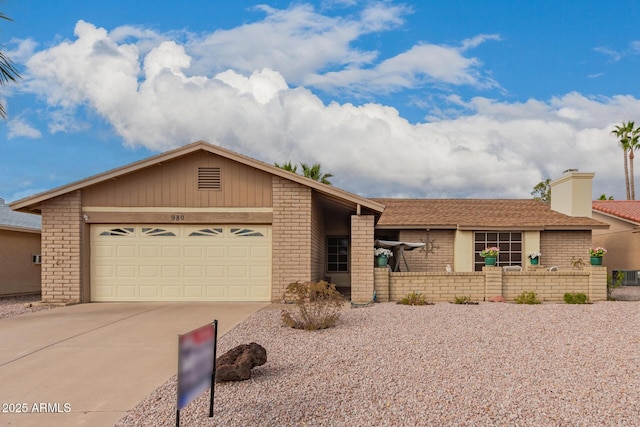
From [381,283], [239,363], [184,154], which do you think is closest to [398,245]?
[381,283]

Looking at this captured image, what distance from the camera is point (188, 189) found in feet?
45.4

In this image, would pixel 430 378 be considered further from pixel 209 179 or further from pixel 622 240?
pixel 622 240

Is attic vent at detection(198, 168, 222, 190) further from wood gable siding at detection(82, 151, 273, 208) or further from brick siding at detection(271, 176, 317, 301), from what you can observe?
brick siding at detection(271, 176, 317, 301)

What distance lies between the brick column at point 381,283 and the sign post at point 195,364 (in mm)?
9245

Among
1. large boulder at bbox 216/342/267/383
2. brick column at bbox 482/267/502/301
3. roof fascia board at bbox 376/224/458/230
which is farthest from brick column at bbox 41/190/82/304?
brick column at bbox 482/267/502/301

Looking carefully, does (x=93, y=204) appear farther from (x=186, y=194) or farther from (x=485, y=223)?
(x=485, y=223)

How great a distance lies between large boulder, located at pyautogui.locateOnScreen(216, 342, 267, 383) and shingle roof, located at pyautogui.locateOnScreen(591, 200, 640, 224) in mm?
22088

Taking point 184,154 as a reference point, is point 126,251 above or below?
below

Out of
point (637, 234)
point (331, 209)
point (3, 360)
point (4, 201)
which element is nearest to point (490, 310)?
point (331, 209)

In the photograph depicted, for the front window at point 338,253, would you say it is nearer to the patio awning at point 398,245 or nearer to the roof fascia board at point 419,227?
the roof fascia board at point 419,227

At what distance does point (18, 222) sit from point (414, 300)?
550 inches

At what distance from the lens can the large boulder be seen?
580 cm

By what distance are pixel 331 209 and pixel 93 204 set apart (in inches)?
297

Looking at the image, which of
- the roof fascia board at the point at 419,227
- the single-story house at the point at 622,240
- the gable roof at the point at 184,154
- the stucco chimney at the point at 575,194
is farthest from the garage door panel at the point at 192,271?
the single-story house at the point at 622,240
